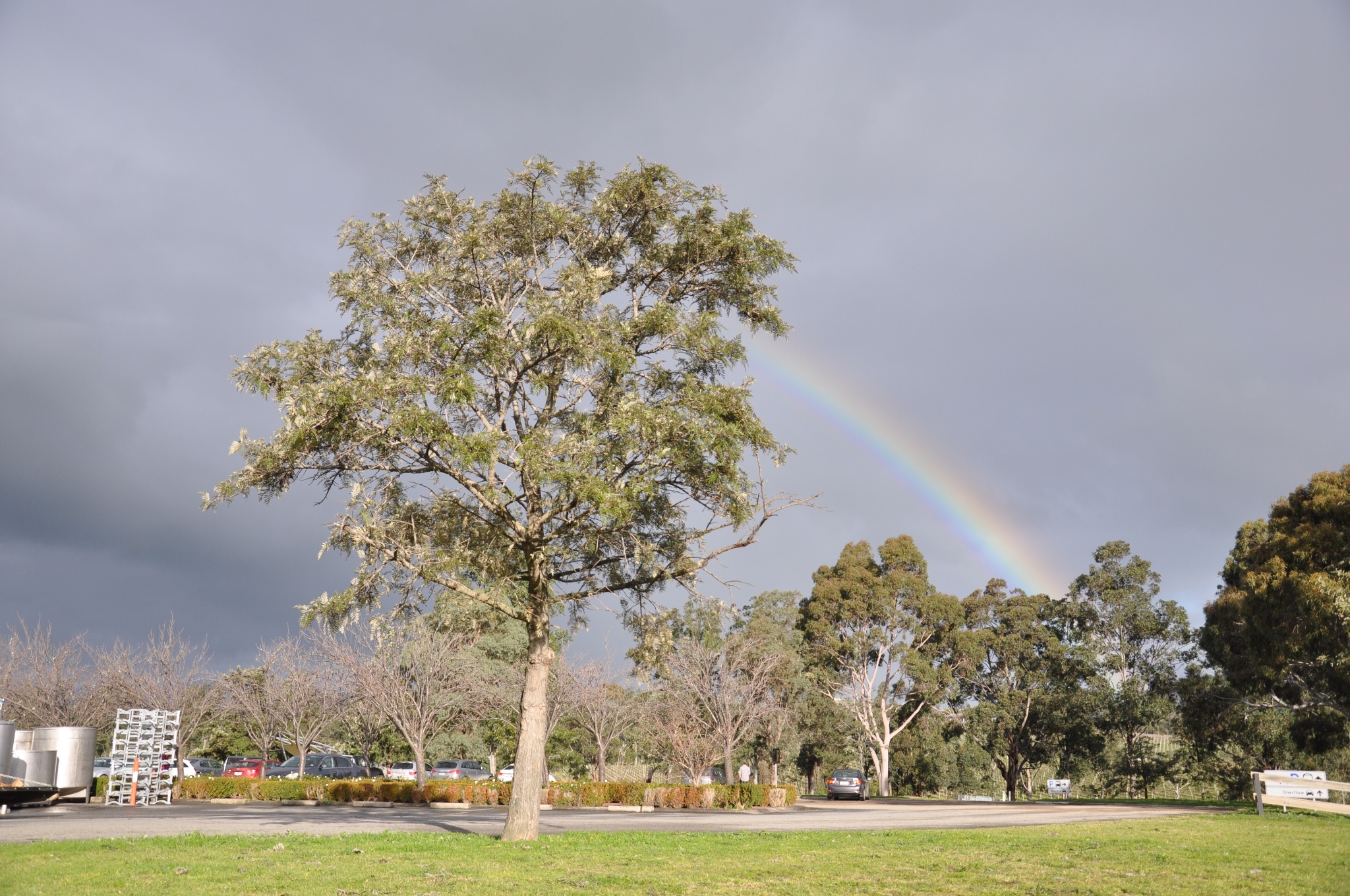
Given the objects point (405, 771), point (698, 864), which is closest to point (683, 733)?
point (405, 771)

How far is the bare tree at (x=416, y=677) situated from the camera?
34.5m

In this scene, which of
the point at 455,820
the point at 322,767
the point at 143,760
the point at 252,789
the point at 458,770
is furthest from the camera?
the point at 458,770

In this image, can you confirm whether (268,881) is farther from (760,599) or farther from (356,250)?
(760,599)

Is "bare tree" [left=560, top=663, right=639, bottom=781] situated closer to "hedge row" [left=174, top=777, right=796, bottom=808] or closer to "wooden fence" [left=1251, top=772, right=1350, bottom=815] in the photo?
"hedge row" [left=174, top=777, right=796, bottom=808]

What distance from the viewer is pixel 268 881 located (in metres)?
9.00

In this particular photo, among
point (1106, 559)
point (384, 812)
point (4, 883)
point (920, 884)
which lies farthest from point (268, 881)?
point (1106, 559)

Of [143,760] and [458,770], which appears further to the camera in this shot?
[458,770]

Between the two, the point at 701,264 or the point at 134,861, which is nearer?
the point at 134,861

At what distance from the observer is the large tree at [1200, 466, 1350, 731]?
2656 cm

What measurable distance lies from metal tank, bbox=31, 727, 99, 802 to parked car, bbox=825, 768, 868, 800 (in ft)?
95.4

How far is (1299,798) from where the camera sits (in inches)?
800

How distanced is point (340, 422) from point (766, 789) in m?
23.2

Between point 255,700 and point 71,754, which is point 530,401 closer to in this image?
point 71,754

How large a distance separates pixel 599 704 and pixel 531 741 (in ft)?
79.8
